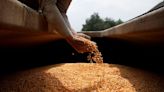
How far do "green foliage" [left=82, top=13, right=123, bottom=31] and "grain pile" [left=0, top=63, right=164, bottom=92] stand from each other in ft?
40.0

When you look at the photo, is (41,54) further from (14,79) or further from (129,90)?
(129,90)

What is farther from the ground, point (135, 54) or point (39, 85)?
point (135, 54)

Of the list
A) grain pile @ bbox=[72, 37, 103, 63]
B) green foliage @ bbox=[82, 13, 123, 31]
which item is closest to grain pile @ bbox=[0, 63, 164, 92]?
grain pile @ bbox=[72, 37, 103, 63]

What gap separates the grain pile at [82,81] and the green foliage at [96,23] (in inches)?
480

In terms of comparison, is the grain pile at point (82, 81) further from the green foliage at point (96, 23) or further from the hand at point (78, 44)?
the green foliage at point (96, 23)

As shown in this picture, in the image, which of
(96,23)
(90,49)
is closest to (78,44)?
(90,49)

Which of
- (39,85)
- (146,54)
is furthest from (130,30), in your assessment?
(39,85)

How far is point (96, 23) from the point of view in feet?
54.3

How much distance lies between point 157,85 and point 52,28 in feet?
2.83

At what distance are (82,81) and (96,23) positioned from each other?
14022 mm

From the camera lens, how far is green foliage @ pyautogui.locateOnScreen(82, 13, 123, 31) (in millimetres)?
15414

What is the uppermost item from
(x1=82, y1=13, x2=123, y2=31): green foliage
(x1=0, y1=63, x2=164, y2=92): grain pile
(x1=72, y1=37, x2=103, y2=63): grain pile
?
(x1=82, y1=13, x2=123, y2=31): green foliage

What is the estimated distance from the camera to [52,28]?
241cm

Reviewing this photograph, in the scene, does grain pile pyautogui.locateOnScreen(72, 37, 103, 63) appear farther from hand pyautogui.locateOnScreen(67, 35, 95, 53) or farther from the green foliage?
the green foliage
